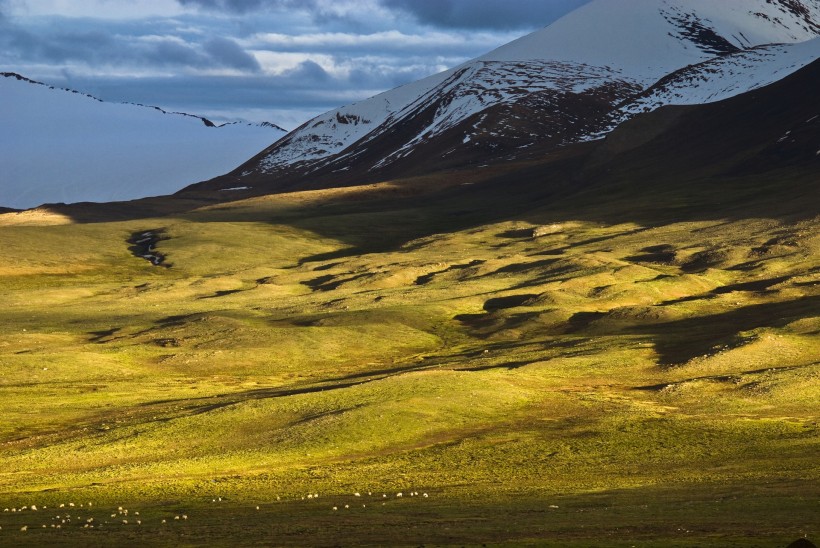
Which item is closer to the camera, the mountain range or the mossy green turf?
the mountain range

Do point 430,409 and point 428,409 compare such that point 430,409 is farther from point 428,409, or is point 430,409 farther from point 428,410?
point 428,410

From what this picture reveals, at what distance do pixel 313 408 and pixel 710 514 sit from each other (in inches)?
1385

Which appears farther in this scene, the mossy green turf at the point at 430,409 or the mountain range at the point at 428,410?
the mossy green turf at the point at 430,409

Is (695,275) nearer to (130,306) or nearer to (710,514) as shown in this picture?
(130,306)

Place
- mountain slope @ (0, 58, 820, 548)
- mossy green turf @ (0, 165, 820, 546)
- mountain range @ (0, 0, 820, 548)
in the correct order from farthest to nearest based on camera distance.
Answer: mossy green turf @ (0, 165, 820, 546)
mountain slope @ (0, 58, 820, 548)
mountain range @ (0, 0, 820, 548)

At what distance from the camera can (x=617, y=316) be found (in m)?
123

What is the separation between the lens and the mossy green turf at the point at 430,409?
41156 millimetres

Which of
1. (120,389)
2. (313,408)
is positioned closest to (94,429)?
(313,408)

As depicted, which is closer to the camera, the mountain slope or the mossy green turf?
the mountain slope

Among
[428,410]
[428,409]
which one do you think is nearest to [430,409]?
[428,409]

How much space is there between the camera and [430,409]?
69625mm

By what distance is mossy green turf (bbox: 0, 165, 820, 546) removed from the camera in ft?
135

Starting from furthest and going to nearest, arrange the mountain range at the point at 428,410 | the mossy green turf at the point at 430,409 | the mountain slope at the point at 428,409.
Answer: the mossy green turf at the point at 430,409, the mountain slope at the point at 428,409, the mountain range at the point at 428,410

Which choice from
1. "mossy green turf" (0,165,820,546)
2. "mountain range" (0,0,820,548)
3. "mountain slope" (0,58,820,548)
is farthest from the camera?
"mossy green turf" (0,165,820,546)
